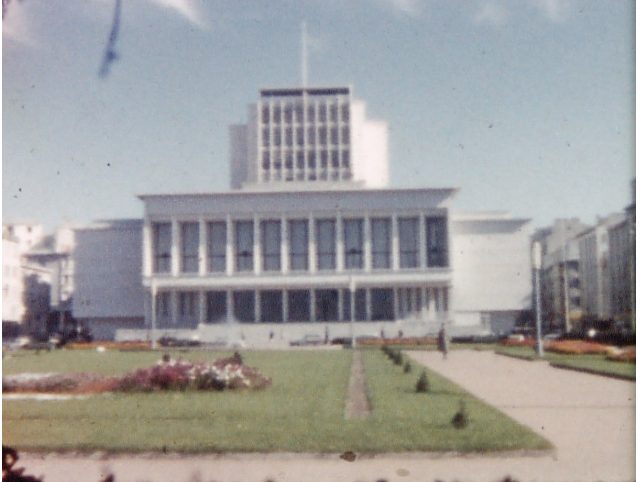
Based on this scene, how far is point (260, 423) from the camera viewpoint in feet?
40.4

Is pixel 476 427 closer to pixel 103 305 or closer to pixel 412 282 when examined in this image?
pixel 412 282

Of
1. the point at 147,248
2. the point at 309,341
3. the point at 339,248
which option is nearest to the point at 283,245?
the point at 339,248

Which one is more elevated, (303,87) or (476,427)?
(303,87)

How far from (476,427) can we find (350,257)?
54900 mm

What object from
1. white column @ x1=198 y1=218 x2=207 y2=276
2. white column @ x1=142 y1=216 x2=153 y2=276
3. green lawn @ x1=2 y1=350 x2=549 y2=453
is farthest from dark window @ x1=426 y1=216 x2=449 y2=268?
green lawn @ x1=2 y1=350 x2=549 y2=453

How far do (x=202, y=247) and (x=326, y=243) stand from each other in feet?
34.0

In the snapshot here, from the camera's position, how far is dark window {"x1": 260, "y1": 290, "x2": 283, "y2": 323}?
66.6 m

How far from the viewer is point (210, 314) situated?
6725 cm

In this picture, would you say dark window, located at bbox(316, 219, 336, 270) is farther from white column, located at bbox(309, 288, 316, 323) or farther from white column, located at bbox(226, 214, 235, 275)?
white column, located at bbox(226, 214, 235, 275)

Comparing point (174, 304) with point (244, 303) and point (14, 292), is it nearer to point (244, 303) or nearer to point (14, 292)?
point (244, 303)

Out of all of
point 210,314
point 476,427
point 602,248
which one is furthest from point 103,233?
point 476,427

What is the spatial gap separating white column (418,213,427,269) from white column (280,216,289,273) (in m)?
11.0

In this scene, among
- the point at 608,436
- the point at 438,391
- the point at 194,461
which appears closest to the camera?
the point at 194,461

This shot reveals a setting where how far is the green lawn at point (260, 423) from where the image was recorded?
33.9 ft
